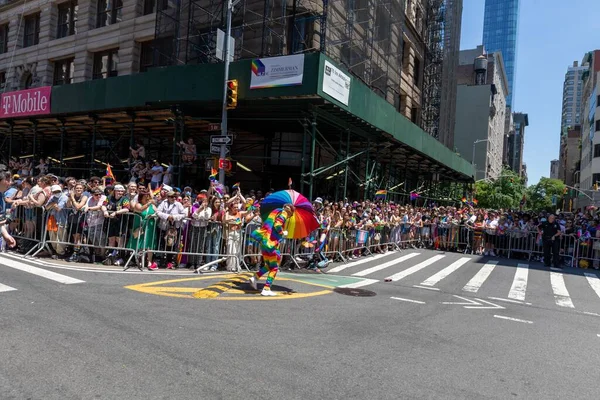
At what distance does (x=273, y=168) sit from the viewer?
2081 cm

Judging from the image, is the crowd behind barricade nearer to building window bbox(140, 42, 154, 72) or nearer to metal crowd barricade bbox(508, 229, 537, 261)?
metal crowd barricade bbox(508, 229, 537, 261)

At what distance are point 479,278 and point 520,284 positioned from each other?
100cm

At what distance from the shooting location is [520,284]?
1157 centimetres

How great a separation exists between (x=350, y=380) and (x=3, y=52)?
3962cm

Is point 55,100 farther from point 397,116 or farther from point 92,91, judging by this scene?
point 397,116

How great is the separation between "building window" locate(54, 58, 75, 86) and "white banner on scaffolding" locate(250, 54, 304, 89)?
65.0ft

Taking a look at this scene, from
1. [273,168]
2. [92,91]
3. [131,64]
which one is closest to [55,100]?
[92,91]

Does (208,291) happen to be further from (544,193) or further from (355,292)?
(544,193)

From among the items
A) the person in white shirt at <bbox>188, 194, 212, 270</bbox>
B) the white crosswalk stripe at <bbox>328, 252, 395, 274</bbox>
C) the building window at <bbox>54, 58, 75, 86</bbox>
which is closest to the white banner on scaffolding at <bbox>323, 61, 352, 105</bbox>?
the white crosswalk stripe at <bbox>328, 252, 395, 274</bbox>

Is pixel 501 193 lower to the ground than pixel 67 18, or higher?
lower

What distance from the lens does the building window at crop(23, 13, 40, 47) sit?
31917mm

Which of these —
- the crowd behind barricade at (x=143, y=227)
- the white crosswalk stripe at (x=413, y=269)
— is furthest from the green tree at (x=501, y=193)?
the crowd behind barricade at (x=143, y=227)

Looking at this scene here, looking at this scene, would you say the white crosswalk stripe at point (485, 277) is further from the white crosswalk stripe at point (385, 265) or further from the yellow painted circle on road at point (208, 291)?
the yellow painted circle on road at point (208, 291)

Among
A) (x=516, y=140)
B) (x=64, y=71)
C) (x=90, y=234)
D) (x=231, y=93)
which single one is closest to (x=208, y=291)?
(x=90, y=234)
